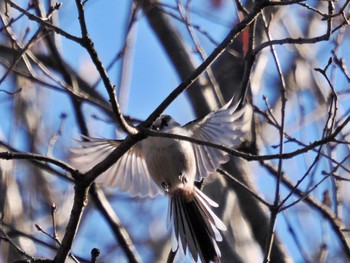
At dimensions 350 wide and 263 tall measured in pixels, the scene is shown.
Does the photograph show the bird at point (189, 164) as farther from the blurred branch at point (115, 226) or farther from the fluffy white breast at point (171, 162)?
the blurred branch at point (115, 226)

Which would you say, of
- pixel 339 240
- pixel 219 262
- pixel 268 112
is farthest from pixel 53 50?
pixel 339 240

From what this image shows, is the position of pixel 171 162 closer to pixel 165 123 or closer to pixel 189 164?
pixel 189 164

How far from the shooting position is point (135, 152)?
3609mm

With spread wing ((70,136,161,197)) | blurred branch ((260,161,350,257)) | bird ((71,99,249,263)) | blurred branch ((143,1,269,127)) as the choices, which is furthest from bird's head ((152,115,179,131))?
blurred branch ((143,1,269,127))

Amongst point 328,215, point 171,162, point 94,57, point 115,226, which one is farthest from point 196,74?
point 115,226

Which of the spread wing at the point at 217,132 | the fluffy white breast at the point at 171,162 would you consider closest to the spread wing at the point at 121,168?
the fluffy white breast at the point at 171,162

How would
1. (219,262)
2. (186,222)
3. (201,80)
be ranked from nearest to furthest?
1. (219,262)
2. (186,222)
3. (201,80)

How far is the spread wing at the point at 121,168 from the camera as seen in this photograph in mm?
3301

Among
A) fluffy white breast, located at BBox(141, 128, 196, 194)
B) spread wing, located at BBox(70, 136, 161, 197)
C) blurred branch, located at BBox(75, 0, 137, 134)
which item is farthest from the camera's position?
spread wing, located at BBox(70, 136, 161, 197)

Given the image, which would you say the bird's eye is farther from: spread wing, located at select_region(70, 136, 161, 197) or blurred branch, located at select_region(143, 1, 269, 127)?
blurred branch, located at select_region(143, 1, 269, 127)

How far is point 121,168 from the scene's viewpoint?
366cm

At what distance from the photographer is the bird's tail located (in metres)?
3.03

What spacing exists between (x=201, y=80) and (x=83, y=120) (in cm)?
74

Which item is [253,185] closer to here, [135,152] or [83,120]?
[135,152]
